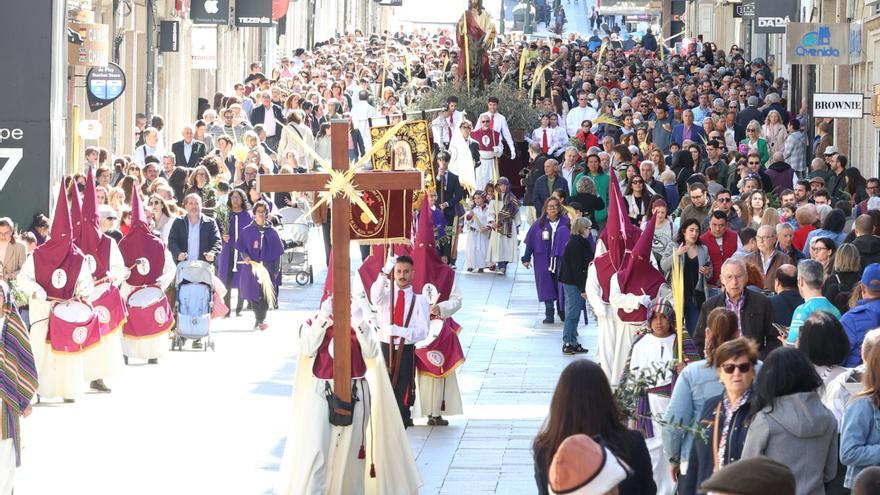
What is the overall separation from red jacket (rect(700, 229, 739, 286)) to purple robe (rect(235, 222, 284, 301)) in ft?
21.6

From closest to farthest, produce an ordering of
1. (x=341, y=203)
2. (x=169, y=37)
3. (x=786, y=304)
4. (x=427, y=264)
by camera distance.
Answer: (x=341, y=203), (x=786, y=304), (x=427, y=264), (x=169, y=37)

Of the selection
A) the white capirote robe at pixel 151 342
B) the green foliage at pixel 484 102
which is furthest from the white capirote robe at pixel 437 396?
the green foliage at pixel 484 102

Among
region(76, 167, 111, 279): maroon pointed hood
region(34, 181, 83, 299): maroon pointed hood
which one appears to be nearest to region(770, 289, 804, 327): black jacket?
region(34, 181, 83, 299): maroon pointed hood

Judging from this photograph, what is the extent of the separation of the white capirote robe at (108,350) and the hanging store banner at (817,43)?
12398mm

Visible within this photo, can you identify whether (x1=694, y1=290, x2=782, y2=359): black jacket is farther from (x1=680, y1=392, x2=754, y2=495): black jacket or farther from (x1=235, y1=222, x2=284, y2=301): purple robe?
(x1=235, y1=222, x2=284, y2=301): purple robe

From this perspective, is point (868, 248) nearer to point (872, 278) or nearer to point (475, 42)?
point (872, 278)

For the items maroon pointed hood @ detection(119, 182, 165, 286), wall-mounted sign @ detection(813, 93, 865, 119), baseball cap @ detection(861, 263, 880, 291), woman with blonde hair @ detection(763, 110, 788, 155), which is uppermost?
wall-mounted sign @ detection(813, 93, 865, 119)

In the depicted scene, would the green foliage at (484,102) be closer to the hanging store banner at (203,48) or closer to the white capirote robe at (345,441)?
the hanging store banner at (203,48)

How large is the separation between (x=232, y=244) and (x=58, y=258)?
5.61 m

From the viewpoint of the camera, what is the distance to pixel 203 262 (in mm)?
19125

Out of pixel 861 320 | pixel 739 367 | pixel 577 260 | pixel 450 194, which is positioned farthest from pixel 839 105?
pixel 739 367

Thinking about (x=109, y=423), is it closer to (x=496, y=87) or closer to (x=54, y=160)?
(x=54, y=160)

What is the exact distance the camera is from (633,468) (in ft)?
23.4

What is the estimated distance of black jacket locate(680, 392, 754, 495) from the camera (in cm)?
813
